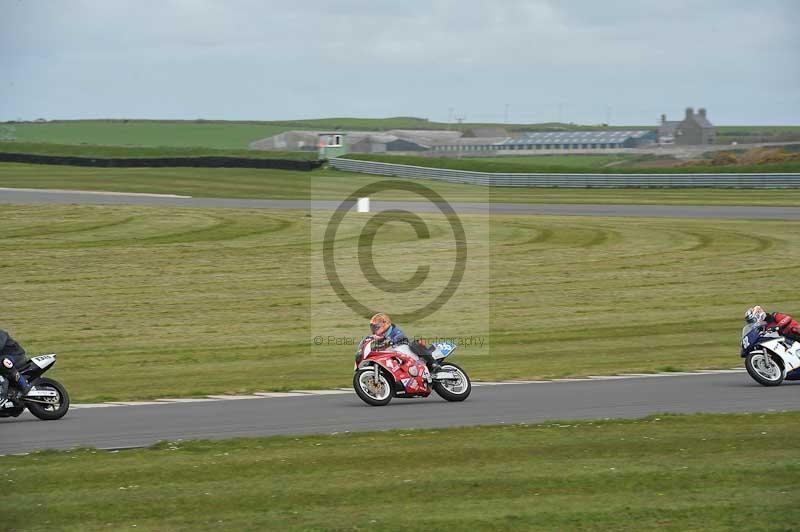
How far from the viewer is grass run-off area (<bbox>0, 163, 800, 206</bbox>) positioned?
55.7 meters

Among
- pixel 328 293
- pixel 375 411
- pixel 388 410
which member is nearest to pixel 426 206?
pixel 328 293

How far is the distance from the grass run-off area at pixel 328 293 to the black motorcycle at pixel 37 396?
6.67 ft

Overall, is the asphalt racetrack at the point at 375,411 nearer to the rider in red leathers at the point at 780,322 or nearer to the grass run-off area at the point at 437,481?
the rider in red leathers at the point at 780,322

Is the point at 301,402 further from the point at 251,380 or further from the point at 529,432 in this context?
the point at 529,432

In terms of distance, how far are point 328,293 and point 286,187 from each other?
32.9 m

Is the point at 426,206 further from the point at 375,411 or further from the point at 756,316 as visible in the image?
the point at 375,411

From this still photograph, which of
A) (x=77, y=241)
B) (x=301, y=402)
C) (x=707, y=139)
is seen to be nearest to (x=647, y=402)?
(x=301, y=402)

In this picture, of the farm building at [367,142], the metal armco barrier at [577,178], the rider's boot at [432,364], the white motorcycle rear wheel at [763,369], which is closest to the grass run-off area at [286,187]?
the metal armco barrier at [577,178]

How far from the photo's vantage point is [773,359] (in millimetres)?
17156

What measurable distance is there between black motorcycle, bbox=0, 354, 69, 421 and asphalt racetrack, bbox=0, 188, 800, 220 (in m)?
32.7

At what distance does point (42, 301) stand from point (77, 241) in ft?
29.4

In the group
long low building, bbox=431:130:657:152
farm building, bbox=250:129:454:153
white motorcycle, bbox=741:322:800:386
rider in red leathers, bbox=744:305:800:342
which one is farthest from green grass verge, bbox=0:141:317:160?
white motorcycle, bbox=741:322:800:386

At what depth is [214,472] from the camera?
1124 cm

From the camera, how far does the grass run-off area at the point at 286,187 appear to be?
5569cm
